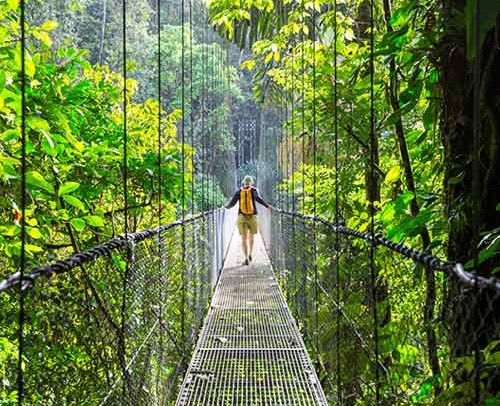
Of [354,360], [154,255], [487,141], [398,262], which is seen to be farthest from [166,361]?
[487,141]

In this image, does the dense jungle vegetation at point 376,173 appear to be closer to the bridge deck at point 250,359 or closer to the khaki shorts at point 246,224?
the bridge deck at point 250,359

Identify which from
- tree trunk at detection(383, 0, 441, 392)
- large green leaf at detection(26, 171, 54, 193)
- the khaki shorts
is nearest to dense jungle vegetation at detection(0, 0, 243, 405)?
large green leaf at detection(26, 171, 54, 193)

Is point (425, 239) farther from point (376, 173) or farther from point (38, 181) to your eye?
point (376, 173)

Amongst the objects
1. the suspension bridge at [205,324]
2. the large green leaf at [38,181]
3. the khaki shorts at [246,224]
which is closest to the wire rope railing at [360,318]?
the suspension bridge at [205,324]

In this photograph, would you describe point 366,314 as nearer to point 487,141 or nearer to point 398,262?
point 398,262

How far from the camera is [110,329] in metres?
1.31

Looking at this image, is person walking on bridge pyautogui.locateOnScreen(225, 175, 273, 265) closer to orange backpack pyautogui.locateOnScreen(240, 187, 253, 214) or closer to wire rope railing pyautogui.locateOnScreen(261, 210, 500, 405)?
orange backpack pyautogui.locateOnScreen(240, 187, 253, 214)

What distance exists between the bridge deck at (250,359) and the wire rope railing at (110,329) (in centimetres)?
15

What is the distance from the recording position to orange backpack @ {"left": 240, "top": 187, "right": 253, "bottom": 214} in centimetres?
499

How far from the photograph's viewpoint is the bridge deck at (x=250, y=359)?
1779mm

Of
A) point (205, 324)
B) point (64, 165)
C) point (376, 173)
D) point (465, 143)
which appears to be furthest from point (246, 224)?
point (465, 143)

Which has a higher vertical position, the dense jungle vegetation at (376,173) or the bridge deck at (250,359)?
the dense jungle vegetation at (376,173)

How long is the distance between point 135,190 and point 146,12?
533 inches

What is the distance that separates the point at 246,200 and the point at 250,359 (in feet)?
9.49
